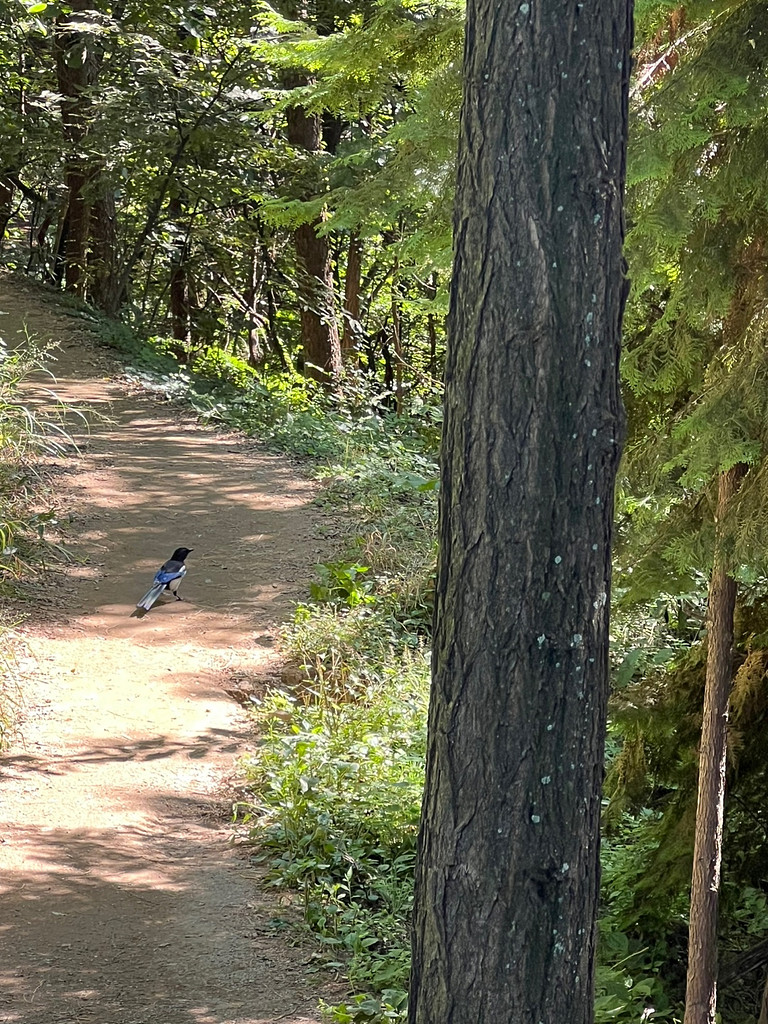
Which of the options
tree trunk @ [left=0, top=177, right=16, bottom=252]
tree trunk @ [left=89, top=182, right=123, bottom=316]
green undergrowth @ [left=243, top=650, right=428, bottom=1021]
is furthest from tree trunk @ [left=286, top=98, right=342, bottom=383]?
green undergrowth @ [left=243, top=650, right=428, bottom=1021]

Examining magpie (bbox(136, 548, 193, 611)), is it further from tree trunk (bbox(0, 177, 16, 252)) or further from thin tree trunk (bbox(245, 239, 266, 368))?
tree trunk (bbox(0, 177, 16, 252))

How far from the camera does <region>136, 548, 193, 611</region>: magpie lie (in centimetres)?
828

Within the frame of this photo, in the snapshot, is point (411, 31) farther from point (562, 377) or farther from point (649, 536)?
point (562, 377)

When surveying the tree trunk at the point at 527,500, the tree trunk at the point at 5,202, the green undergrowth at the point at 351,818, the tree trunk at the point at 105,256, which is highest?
the tree trunk at the point at 5,202

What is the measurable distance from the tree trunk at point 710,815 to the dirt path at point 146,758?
1.52m

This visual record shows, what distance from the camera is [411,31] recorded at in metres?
4.95

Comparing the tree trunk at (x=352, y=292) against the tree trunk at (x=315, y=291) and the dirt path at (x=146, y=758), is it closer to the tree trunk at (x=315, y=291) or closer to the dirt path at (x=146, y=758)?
the tree trunk at (x=315, y=291)

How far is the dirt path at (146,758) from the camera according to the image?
4332 mm

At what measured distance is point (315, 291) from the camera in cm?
1528

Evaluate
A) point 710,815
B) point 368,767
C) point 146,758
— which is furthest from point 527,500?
point 146,758

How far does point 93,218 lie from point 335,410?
4.92m

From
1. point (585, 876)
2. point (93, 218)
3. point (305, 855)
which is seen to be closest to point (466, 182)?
point (585, 876)

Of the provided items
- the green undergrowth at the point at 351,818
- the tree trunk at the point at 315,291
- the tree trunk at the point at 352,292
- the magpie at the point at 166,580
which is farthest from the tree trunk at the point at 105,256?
the green undergrowth at the point at 351,818

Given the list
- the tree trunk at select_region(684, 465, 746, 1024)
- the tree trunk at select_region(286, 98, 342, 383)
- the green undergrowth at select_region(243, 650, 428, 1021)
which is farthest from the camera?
the tree trunk at select_region(286, 98, 342, 383)
